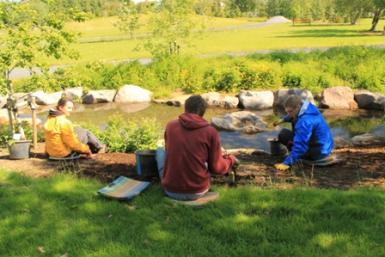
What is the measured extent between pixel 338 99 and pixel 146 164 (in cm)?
1296

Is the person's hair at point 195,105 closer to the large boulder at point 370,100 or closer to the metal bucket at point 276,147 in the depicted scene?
the metal bucket at point 276,147

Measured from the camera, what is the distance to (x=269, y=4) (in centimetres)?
12812

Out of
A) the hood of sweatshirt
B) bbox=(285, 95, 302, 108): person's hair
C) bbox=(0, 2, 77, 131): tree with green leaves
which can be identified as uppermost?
bbox=(0, 2, 77, 131): tree with green leaves

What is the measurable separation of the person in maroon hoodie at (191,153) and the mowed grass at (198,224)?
9.7 inches

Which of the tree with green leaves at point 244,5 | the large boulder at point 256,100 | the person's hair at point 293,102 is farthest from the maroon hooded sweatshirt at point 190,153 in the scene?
the tree with green leaves at point 244,5

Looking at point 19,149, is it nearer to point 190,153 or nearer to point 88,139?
point 88,139

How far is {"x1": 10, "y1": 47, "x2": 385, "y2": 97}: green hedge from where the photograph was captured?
20.4 meters

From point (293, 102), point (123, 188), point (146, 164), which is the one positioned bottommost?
point (123, 188)

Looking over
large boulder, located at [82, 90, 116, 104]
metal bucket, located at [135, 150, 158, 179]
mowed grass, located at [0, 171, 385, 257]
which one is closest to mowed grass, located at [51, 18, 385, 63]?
large boulder, located at [82, 90, 116, 104]

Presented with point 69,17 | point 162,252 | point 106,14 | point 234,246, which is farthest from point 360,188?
point 106,14

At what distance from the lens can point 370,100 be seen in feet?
57.7

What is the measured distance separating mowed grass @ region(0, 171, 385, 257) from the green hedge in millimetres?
14394

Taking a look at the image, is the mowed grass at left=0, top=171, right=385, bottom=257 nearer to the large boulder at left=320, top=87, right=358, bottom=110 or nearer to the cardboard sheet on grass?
the cardboard sheet on grass

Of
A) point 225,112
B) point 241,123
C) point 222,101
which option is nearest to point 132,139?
point 241,123
